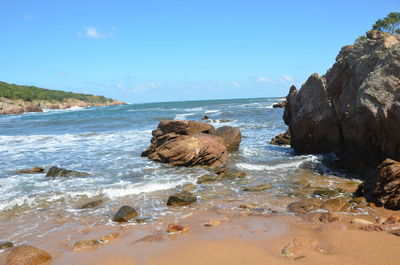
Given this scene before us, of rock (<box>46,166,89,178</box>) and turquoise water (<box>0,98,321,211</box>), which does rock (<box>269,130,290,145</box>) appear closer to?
turquoise water (<box>0,98,321,211</box>)

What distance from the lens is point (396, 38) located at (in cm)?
1037

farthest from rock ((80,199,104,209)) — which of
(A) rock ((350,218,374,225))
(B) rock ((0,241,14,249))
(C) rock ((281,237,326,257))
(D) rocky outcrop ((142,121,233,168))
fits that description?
(A) rock ((350,218,374,225))

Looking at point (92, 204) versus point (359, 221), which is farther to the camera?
point (92, 204)

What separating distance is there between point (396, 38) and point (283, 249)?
866cm

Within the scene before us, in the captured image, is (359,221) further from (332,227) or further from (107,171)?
(107,171)

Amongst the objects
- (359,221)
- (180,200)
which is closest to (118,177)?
(180,200)

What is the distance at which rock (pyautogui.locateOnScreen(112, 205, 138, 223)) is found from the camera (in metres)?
6.43

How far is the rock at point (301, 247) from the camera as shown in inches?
183

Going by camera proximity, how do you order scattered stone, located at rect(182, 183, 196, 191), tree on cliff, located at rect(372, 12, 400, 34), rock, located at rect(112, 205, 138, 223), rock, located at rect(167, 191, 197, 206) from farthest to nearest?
tree on cliff, located at rect(372, 12, 400, 34) < scattered stone, located at rect(182, 183, 196, 191) < rock, located at rect(167, 191, 197, 206) < rock, located at rect(112, 205, 138, 223)

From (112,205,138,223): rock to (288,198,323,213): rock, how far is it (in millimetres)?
3092

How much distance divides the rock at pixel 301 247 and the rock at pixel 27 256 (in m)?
3.42

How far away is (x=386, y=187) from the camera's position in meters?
6.78

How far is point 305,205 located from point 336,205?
1.93ft

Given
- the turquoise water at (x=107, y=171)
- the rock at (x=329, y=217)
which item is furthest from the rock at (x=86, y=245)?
the rock at (x=329, y=217)
